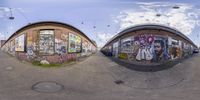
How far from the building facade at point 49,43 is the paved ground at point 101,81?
5.75 feet

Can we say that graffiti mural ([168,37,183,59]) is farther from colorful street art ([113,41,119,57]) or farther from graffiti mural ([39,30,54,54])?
graffiti mural ([39,30,54,54])

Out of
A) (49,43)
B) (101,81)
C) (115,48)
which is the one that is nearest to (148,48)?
(115,48)

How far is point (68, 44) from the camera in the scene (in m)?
39.3

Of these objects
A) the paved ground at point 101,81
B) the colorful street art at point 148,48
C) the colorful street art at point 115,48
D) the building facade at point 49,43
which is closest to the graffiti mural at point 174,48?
the colorful street art at point 148,48

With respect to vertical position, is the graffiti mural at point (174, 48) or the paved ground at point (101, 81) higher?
the graffiti mural at point (174, 48)

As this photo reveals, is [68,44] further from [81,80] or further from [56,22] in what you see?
[81,80]

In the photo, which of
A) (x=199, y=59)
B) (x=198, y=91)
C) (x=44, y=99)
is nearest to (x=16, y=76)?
(x=44, y=99)

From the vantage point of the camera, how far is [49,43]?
38.6m

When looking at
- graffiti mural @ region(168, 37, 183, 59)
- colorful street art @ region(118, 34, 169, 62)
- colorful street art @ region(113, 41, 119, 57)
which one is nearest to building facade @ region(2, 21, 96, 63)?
colorful street art @ region(113, 41, 119, 57)

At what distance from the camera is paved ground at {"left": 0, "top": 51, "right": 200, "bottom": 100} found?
25859 millimetres

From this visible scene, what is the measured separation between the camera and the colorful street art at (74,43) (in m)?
39.7

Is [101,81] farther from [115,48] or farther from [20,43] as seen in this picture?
[20,43]

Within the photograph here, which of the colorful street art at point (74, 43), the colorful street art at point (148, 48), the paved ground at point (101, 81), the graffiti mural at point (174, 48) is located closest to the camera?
the paved ground at point (101, 81)

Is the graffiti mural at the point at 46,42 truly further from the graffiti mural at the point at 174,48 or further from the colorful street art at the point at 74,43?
the graffiti mural at the point at 174,48
